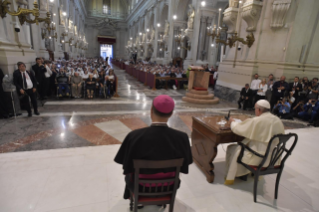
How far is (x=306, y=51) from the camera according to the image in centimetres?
732

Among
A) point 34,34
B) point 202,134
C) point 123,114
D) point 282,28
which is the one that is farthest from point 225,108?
point 34,34

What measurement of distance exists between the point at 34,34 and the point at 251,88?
11.2 metres

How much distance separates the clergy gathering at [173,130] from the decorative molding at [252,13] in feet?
0.13

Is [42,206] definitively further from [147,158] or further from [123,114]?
[123,114]

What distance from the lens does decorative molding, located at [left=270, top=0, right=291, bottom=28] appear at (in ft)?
22.1

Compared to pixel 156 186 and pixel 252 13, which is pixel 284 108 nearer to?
pixel 252 13

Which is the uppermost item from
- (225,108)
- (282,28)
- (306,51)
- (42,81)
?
(282,28)

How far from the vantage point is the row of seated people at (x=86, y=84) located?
24.6ft

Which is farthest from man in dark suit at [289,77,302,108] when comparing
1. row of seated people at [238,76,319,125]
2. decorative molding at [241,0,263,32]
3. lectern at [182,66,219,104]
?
lectern at [182,66,219,104]

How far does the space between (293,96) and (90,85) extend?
7.91 metres

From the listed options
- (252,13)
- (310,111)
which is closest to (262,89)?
(310,111)

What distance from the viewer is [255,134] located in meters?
2.35

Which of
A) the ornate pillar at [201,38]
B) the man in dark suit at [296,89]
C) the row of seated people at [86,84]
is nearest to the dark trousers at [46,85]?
the row of seated people at [86,84]

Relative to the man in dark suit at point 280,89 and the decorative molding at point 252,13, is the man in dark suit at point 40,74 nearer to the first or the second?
the decorative molding at point 252,13
